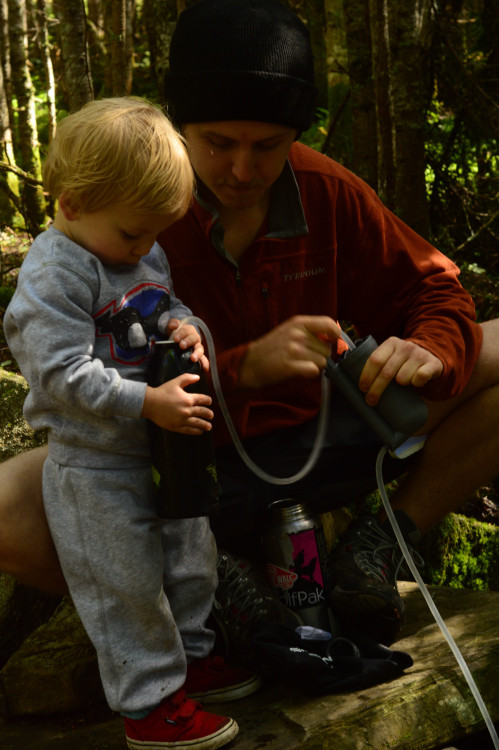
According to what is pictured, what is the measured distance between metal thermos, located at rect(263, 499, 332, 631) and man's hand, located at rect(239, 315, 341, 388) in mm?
598

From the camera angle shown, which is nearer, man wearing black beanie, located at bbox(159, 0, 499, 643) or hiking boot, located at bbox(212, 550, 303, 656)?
man wearing black beanie, located at bbox(159, 0, 499, 643)

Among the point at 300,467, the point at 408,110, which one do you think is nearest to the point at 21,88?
the point at 408,110

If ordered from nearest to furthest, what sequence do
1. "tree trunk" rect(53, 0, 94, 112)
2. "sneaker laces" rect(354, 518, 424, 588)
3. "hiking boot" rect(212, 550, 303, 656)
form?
"hiking boot" rect(212, 550, 303, 656) < "sneaker laces" rect(354, 518, 424, 588) < "tree trunk" rect(53, 0, 94, 112)

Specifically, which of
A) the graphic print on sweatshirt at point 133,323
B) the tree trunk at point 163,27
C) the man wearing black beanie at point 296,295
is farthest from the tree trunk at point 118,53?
the graphic print on sweatshirt at point 133,323

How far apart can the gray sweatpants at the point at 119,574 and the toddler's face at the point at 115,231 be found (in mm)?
577

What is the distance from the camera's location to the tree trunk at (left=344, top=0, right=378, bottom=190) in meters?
6.58

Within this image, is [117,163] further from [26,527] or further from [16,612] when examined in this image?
[16,612]

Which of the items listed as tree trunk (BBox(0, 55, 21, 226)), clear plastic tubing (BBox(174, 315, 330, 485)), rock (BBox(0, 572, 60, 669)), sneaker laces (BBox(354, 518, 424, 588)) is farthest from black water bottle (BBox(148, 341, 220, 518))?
tree trunk (BBox(0, 55, 21, 226))

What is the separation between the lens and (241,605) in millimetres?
2750

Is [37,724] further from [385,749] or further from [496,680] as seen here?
[496,680]

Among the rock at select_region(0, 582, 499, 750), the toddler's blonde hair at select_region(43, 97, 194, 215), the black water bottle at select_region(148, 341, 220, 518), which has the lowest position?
the rock at select_region(0, 582, 499, 750)

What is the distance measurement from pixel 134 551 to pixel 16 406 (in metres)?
1.47

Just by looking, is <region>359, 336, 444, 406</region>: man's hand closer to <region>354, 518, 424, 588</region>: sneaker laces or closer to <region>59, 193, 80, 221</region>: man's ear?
<region>354, 518, 424, 588</region>: sneaker laces

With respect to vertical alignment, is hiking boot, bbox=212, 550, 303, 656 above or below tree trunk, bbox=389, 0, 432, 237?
below
